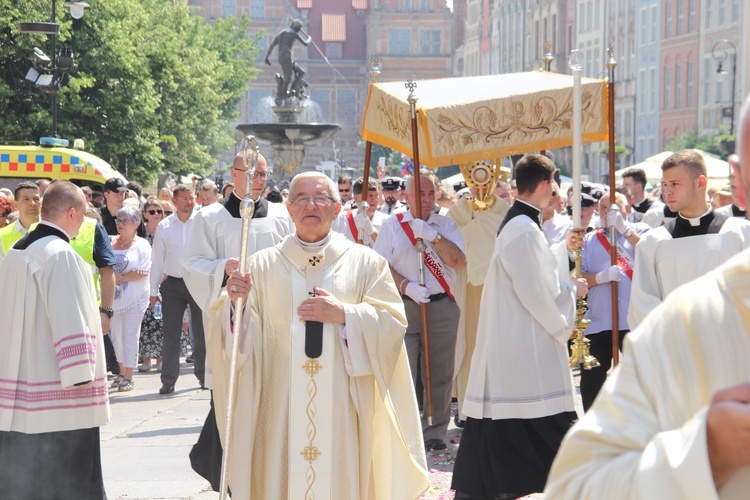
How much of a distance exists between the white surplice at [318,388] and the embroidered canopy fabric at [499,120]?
11.0 feet

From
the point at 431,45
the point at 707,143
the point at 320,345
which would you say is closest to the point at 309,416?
the point at 320,345

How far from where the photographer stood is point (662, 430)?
2010mm

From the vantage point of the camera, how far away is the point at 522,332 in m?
6.99

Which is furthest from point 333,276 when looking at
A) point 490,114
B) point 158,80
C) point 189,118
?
point 189,118

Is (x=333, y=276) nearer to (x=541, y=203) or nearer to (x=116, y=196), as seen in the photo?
(x=541, y=203)

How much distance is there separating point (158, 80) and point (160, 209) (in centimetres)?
2208

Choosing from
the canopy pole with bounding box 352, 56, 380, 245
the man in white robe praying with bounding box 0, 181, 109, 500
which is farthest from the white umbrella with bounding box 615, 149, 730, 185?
the man in white robe praying with bounding box 0, 181, 109, 500

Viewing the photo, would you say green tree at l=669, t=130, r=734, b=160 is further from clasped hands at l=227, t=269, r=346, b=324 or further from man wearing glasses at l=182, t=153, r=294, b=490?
clasped hands at l=227, t=269, r=346, b=324

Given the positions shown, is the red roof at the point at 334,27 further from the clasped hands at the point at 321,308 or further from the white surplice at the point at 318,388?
the clasped hands at the point at 321,308

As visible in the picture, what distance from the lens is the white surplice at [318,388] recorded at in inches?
217

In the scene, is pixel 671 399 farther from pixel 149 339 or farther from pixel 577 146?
pixel 149 339

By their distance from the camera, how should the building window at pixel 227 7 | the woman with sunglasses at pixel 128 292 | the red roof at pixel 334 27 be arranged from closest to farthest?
the woman with sunglasses at pixel 128 292 → the building window at pixel 227 7 → the red roof at pixel 334 27

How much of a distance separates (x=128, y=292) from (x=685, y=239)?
6990 millimetres

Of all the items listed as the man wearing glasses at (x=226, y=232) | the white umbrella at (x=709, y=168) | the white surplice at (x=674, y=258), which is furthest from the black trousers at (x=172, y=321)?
the white umbrella at (x=709, y=168)
